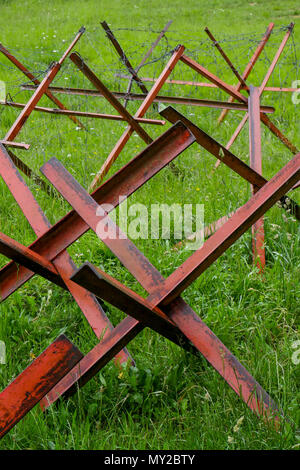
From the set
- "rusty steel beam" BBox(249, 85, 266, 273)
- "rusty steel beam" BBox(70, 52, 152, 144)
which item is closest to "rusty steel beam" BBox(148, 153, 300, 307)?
"rusty steel beam" BBox(249, 85, 266, 273)

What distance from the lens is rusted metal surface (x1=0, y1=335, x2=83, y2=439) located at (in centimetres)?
169

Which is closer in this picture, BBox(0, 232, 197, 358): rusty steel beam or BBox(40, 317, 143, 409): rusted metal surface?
BBox(0, 232, 197, 358): rusty steel beam

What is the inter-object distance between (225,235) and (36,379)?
85 centimetres

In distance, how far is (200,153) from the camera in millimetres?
5199

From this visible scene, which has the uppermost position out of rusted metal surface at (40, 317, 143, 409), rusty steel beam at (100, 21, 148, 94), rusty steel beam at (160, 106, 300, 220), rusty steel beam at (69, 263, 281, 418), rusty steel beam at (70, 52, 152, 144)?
rusty steel beam at (100, 21, 148, 94)

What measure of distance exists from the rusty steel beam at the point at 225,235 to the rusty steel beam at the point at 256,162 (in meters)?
1.03

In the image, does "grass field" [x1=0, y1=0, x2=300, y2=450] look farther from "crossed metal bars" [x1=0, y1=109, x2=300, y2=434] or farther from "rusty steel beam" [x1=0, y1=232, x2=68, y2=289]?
"rusty steel beam" [x1=0, y1=232, x2=68, y2=289]

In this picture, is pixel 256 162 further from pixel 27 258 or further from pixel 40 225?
pixel 27 258

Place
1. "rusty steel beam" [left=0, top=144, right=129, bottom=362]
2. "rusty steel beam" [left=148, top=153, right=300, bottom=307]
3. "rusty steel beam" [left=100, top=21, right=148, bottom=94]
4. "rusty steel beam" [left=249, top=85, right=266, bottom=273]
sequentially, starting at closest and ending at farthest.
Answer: "rusty steel beam" [left=148, top=153, right=300, bottom=307], "rusty steel beam" [left=0, top=144, right=129, bottom=362], "rusty steel beam" [left=249, top=85, right=266, bottom=273], "rusty steel beam" [left=100, top=21, right=148, bottom=94]

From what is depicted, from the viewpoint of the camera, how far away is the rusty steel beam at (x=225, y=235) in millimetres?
1934

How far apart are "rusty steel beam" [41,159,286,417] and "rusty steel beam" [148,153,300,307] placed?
0.05m

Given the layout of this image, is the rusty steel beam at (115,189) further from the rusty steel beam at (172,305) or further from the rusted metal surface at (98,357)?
the rusted metal surface at (98,357)

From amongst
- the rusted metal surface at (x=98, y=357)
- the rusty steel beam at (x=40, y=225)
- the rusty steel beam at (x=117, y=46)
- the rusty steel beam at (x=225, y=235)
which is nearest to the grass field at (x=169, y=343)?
the rusted metal surface at (x=98, y=357)
